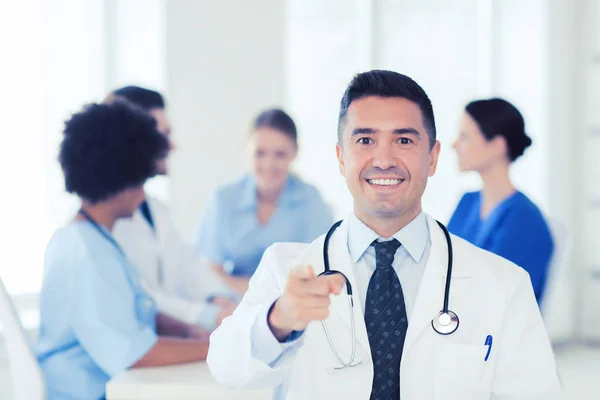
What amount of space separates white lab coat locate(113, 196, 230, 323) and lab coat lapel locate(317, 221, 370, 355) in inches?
45.3

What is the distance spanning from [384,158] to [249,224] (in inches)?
84.7

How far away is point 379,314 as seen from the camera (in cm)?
154

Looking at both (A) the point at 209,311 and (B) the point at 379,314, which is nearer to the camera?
(B) the point at 379,314

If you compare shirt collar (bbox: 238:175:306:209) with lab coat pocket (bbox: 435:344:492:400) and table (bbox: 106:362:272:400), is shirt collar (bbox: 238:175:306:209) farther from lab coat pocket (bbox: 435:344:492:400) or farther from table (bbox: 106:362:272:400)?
lab coat pocket (bbox: 435:344:492:400)

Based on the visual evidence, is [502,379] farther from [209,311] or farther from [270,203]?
[270,203]

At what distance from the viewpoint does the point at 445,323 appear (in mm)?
1511

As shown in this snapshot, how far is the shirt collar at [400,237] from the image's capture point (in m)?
1.59

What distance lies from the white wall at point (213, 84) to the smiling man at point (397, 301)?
290cm

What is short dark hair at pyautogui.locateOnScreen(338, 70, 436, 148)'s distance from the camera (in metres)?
1.57

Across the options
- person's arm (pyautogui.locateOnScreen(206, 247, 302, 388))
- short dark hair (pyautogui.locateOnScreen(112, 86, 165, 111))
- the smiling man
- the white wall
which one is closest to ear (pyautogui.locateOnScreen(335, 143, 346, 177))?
the smiling man

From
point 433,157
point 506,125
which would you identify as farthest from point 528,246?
point 433,157

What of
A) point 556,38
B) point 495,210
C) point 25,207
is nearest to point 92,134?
point 495,210

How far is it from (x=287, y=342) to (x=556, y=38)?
4.77 metres

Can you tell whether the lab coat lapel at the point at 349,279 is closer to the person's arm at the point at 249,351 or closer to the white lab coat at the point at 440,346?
the white lab coat at the point at 440,346
